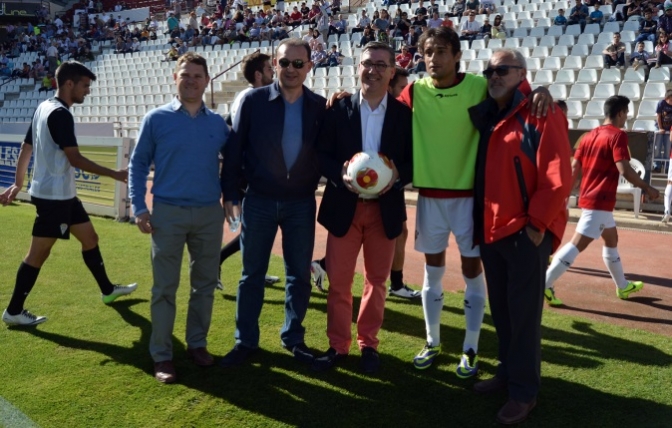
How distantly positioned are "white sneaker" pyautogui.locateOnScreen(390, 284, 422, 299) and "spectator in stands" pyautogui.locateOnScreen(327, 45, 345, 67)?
15.1 meters

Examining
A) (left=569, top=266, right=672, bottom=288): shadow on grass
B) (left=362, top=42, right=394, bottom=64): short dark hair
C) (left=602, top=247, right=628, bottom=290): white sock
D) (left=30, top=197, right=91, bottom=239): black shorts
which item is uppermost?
(left=362, top=42, right=394, bottom=64): short dark hair

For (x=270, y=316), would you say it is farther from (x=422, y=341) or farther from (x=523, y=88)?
(x=523, y=88)

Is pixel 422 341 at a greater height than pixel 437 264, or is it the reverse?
pixel 437 264

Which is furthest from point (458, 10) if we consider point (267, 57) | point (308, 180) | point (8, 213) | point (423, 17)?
point (308, 180)

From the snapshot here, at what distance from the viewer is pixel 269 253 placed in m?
4.09

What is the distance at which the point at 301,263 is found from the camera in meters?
4.10

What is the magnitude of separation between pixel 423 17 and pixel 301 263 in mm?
16881

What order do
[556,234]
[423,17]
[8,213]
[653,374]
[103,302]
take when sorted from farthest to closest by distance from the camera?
[423,17] < [8,213] < [103,302] < [653,374] < [556,234]

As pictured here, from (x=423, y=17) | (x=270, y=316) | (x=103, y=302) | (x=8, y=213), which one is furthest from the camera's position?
(x=423, y=17)

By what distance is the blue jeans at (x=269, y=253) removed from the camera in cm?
401

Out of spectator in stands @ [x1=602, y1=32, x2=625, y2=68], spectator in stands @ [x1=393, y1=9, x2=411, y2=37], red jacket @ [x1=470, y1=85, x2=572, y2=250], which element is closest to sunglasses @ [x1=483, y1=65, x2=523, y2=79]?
red jacket @ [x1=470, y1=85, x2=572, y2=250]

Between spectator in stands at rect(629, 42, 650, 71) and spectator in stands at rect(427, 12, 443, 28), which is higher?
spectator in stands at rect(427, 12, 443, 28)

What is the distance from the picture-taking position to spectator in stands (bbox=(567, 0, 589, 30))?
1727 centimetres

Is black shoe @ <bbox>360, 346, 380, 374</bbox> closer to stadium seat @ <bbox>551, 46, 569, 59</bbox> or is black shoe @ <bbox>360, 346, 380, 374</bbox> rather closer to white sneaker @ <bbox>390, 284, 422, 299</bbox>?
white sneaker @ <bbox>390, 284, 422, 299</bbox>
